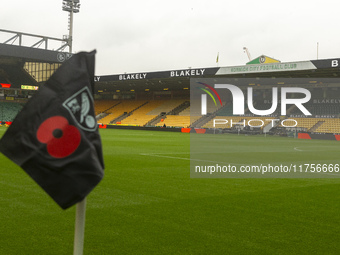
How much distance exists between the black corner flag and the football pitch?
7.52 ft

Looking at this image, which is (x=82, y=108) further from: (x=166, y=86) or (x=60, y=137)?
(x=166, y=86)

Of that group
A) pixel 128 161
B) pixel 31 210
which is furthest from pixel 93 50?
pixel 128 161

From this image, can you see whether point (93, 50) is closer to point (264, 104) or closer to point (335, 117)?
point (335, 117)

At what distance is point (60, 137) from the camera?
2461mm

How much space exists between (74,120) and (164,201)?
5258mm

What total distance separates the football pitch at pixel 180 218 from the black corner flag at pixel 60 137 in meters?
2.29

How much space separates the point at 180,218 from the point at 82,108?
4.08 metres

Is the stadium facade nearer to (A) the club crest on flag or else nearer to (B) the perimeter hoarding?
(B) the perimeter hoarding

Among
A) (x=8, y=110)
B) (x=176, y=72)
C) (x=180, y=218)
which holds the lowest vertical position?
(x=180, y=218)

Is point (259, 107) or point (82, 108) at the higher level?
point (259, 107)

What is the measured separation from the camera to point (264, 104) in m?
47.7

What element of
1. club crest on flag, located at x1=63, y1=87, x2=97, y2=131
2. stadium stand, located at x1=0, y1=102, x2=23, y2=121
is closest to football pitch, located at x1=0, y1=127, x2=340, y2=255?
club crest on flag, located at x1=63, y1=87, x2=97, y2=131

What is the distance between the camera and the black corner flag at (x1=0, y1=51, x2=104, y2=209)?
246 cm

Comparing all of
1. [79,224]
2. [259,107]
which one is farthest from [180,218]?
[259,107]
